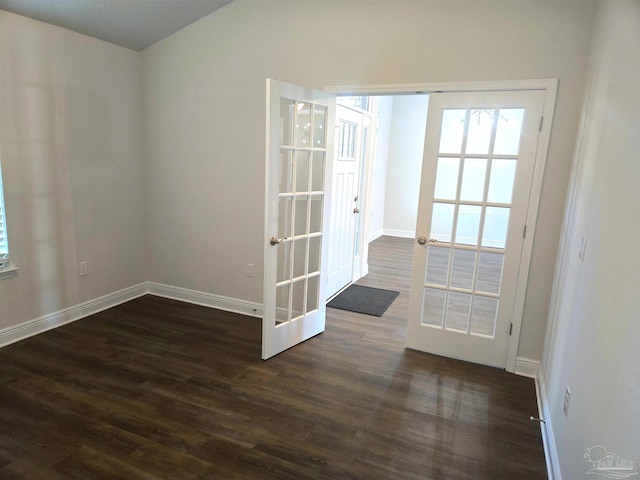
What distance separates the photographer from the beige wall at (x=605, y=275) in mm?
1333

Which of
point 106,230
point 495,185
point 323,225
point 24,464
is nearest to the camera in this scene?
point 24,464

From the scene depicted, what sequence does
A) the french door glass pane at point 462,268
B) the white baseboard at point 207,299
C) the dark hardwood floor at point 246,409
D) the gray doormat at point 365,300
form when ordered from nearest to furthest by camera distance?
the dark hardwood floor at point 246,409, the french door glass pane at point 462,268, the white baseboard at point 207,299, the gray doormat at point 365,300

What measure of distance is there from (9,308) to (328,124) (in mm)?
2916

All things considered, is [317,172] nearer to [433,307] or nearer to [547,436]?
[433,307]

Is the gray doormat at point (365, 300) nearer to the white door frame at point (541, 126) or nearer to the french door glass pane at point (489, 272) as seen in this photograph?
the french door glass pane at point (489, 272)

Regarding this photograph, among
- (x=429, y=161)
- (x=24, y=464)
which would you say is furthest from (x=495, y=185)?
(x=24, y=464)

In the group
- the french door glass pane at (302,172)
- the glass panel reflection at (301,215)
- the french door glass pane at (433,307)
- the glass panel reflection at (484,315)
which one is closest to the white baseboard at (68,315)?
the glass panel reflection at (301,215)

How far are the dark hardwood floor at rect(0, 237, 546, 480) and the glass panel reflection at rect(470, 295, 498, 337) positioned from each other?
11.5 inches

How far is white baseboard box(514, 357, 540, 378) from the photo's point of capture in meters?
3.06

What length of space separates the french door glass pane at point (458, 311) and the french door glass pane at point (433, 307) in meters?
0.06

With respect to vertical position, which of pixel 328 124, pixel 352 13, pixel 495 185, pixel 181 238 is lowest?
pixel 181 238

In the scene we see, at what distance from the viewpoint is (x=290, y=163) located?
3.08 m

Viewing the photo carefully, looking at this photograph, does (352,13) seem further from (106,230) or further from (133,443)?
(133,443)

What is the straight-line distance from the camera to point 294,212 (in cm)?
315
